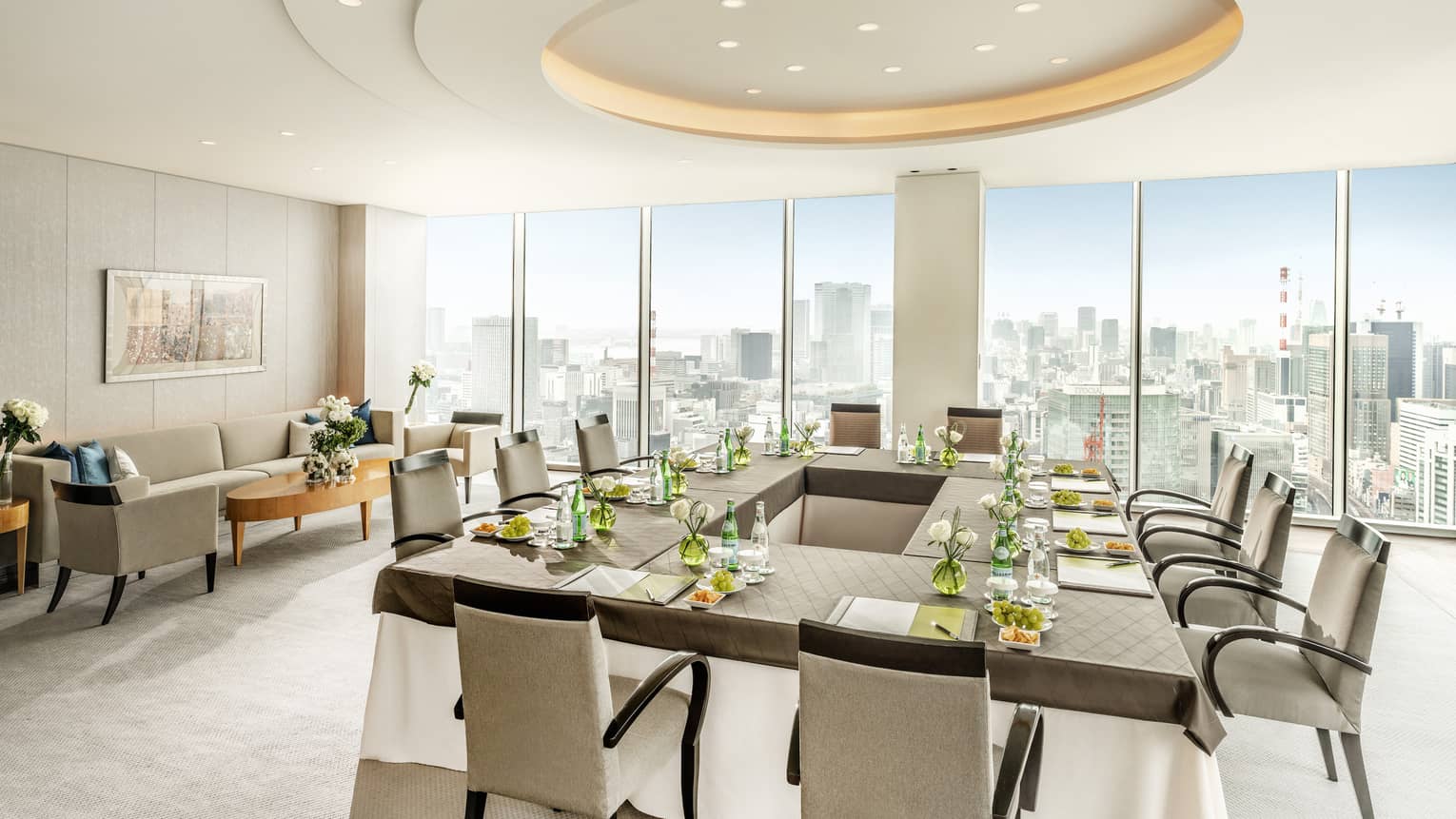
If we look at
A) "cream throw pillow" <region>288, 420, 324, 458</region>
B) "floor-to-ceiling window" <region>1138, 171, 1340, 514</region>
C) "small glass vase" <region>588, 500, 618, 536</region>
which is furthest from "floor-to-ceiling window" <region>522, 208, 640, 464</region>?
"small glass vase" <region>588, 500, 618, 536</region>

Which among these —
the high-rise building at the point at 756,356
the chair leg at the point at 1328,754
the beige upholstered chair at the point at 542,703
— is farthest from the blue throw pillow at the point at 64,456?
the chair leg at the point at 1328,754

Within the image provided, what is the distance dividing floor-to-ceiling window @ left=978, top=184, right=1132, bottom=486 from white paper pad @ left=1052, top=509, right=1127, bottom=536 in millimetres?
3895

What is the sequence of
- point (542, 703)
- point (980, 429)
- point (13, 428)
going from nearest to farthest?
point (542, 703) < point (13, 428) < point (980, 429)

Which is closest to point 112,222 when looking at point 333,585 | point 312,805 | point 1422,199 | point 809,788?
point 333,585

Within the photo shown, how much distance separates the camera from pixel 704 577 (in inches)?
104

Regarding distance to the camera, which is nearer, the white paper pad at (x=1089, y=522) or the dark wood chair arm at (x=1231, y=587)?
the dark wood chair arm at (x=1231, y=587)

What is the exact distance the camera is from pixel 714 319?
27.7ft

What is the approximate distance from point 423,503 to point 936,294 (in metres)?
4.65

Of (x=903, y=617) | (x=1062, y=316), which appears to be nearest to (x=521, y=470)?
(x=903, y=617)

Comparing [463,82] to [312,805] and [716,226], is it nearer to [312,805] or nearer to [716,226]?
[312,805]

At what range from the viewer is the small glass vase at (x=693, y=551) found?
2.78 meters

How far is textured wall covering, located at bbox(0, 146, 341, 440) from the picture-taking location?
5.80m

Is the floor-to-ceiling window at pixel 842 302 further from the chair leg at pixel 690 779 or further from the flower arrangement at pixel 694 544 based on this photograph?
the chair leg at pixel 690 779

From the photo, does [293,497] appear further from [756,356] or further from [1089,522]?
[1089,522]
